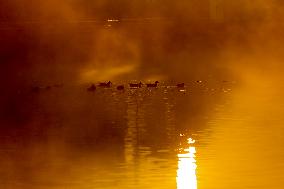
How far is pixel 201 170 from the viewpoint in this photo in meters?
16.8

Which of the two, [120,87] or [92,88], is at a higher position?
[120,87]

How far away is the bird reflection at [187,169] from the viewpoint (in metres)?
15.6

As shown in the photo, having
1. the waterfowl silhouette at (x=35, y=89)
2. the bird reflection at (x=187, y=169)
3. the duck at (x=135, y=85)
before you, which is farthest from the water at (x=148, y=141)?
the waterfowl silhouette at (x=35, y=89)

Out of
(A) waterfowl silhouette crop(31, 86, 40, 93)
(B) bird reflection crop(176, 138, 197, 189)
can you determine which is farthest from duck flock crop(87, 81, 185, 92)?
(B) bird reflection crop(176, 138, 197, 189)

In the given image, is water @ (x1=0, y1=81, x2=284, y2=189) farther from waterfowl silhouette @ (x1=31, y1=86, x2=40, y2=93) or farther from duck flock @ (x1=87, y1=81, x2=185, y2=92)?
waterfowl silhouette @ (x1=31, y1=86, x2=40, y2=93)

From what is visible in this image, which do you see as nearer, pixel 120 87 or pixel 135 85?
pixel 120 87

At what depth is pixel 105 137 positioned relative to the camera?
21.3 meters

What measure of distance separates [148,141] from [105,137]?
1327mm

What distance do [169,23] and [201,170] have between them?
152 ft

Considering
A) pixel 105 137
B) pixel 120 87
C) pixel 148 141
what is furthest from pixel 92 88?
pixel 148 141

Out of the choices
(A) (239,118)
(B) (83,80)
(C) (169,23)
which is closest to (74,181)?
(A) (239,118)

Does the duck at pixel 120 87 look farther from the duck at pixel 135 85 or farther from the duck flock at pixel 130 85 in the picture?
the duck at pixel 135 85

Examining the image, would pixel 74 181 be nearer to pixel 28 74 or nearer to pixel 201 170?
pixel 201 170

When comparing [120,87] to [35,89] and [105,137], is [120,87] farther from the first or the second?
[105,137]
